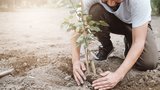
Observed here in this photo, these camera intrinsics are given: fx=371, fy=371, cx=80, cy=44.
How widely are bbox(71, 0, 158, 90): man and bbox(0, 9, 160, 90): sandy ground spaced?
0.35 ft

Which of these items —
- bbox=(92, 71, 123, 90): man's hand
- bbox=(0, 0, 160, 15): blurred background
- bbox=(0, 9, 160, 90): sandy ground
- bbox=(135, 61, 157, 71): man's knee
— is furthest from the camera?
bbox=(0, 0, 160, 15): blurred background

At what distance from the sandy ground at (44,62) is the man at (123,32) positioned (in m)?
0.11

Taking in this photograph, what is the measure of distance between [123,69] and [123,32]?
2.98 feet

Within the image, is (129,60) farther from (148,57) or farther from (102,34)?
(102,34)

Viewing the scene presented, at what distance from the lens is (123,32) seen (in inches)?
147

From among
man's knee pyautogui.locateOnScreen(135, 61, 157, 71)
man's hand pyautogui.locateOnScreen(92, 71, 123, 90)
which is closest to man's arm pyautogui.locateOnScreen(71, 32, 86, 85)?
man's hand pyautogui.locateOnScreen(92, 71, 123, 90)

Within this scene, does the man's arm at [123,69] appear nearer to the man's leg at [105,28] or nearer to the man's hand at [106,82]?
the man's hand at [106,82]

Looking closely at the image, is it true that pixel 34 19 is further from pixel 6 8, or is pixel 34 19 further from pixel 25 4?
pixel 25 4

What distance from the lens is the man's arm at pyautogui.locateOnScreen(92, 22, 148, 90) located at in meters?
2.81

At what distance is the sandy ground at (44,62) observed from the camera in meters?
2.93

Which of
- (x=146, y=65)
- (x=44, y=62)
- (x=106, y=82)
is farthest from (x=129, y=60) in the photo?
(x=44, y=62)

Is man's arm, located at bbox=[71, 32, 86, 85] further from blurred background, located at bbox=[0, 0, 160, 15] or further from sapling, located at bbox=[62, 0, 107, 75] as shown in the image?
blurred background, located at bbox=[0, 0, 160, 15]

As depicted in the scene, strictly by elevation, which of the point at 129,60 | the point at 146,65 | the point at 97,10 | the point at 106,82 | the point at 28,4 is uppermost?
the point at 97,10

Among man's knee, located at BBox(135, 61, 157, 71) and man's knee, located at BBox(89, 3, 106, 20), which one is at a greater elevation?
man's knee, located at BBox(89, 3, 106, 20)
